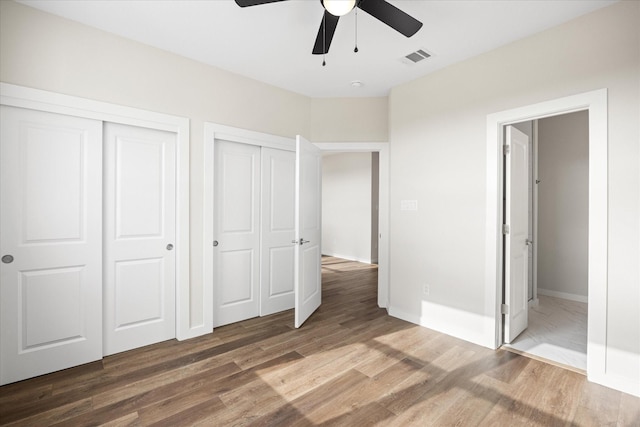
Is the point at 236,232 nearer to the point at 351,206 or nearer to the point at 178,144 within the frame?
the point at 178,144

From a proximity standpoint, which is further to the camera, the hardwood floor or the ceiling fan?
the hardwood floor

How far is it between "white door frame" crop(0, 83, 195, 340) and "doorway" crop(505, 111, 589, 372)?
12.3ft

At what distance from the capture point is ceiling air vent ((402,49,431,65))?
9.54ft

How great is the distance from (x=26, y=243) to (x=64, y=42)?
1609 millimetres

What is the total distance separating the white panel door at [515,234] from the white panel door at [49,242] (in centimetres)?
368

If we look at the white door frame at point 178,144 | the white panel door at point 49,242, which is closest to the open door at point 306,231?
the white door frame at point 178,144

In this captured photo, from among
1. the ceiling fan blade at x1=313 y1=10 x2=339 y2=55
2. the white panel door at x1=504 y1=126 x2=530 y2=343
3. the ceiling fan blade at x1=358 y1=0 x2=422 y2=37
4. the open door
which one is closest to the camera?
the ceiling fan blade at x1=358 y1=0 x2=422 y2=37

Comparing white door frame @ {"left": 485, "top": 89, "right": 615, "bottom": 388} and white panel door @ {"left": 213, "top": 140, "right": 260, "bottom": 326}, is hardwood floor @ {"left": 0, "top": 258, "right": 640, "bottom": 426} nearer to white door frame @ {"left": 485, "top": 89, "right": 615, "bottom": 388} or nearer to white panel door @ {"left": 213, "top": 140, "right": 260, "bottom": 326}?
white door frame @ {"left": 485, "top": 89, "right": 615, "bottom": 388}

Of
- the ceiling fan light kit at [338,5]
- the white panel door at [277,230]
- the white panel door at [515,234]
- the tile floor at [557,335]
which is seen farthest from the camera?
the white panel door at [277,230]

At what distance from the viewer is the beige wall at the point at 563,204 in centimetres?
418

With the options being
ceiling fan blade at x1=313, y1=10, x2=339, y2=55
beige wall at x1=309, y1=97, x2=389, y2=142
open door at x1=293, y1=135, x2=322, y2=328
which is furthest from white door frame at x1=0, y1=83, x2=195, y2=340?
beige wall at x1=309, y1=97, x2=389, y2=142

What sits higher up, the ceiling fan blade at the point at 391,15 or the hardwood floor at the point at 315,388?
the ceiling fan blade at the point at 391,15

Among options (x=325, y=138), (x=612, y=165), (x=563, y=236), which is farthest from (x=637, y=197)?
(x=325, y=138)

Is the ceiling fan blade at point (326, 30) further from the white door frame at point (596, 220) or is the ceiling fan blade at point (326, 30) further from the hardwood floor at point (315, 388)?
the hardwood floor at point (315, 388)
